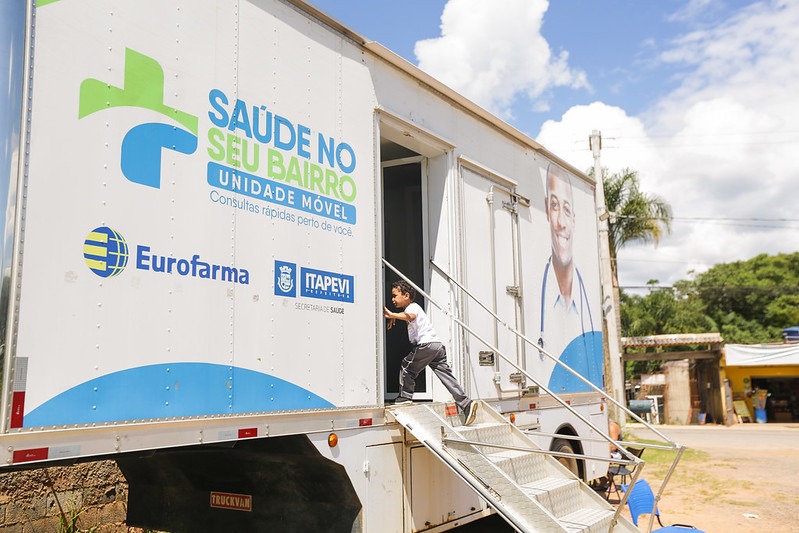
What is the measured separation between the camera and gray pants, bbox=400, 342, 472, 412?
5586 millimetres

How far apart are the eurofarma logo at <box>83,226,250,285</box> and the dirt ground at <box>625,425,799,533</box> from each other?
21.2ft

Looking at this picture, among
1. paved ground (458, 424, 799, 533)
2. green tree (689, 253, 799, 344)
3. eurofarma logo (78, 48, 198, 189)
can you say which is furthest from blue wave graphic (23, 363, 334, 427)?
green tree (689, 253, 799, 344)

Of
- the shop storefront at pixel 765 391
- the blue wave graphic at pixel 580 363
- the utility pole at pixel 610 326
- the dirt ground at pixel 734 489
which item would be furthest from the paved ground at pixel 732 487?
the shop storefront at pixel 765 391

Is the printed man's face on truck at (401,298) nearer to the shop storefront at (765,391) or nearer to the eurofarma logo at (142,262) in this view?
the eurofarma logo at (142,262)

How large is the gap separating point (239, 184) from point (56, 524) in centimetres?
438

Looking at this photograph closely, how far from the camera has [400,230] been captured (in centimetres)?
699

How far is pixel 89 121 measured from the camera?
323cm

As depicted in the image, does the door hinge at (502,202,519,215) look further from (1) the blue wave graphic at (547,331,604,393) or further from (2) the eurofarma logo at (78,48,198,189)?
(2) the eurofarma logo at (78,48,198,189)

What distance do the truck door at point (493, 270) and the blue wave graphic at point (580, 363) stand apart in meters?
0.91

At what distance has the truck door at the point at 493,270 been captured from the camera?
6199 millimetres

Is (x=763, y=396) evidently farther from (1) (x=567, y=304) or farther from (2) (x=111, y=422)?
(2) (x=111, y=422)

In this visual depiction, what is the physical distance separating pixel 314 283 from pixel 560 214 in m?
4.40

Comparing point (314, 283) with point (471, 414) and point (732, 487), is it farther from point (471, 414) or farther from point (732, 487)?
point (732, 487)

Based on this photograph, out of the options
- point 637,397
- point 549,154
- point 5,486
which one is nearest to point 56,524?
point 5,486
